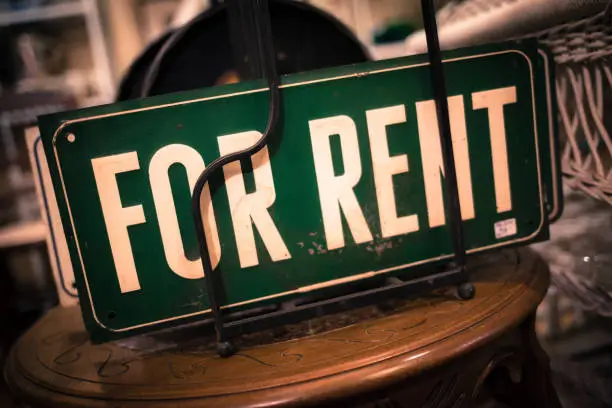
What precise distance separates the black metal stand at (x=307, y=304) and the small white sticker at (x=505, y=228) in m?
0.06

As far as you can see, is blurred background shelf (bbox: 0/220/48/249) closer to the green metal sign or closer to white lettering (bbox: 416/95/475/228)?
the green metal sign

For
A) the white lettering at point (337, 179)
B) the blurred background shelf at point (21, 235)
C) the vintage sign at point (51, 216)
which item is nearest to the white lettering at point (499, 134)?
the white lettering at point (337, 179)

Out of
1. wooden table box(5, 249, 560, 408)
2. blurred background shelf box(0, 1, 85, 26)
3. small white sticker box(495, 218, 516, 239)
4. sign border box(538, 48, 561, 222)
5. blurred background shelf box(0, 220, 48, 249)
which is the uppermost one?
blurred background shelf box(0, 1, 85, 26)

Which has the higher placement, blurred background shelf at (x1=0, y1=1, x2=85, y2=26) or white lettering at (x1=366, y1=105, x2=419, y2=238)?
blurred background shelf at (x1=0, y1=1, x2=85, y2=26)

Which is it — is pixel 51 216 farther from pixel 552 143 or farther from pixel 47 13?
pixel 47 13

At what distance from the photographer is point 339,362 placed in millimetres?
387

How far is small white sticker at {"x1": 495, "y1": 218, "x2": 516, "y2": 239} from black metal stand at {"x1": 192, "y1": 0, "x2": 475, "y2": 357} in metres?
0.06

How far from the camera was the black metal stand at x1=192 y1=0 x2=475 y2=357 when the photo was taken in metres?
0.41

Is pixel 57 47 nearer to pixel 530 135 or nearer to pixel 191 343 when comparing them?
pixel 191 343

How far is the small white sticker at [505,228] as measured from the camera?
50 cm

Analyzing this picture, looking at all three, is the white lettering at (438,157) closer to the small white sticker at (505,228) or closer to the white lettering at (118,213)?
the small white sticker at (505,228)

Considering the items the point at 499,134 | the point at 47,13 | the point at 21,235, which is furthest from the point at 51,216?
the point at 47,13

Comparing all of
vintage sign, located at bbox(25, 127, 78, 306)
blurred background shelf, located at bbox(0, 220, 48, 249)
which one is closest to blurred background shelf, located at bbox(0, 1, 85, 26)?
blurred background shelf, located at bbox(0, 220, 48, 249)

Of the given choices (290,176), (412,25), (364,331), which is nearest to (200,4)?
(412,25)
